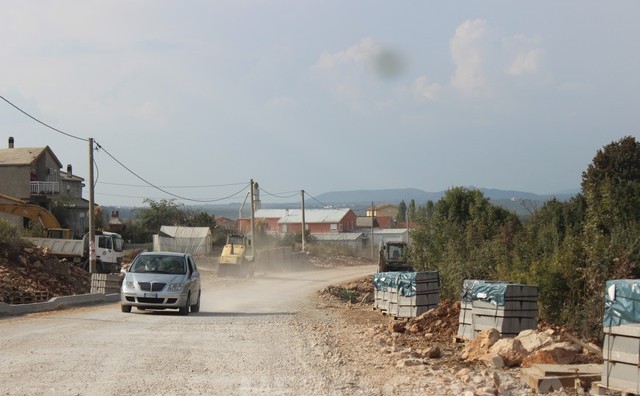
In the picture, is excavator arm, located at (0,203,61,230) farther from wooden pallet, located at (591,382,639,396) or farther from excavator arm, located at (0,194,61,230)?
wooden pallet, located at (591,382,639,396)

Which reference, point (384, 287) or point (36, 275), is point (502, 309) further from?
point (36, 275)

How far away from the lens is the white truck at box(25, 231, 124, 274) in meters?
44.3

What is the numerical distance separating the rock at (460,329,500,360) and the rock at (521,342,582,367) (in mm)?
1321

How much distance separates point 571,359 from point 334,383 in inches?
145

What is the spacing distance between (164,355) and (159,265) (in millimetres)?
10202

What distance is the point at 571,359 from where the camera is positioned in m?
12.2

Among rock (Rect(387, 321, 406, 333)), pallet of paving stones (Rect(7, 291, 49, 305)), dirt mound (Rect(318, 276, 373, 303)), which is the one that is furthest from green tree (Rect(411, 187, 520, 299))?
pallet of paving stones (Rect(7, 291, 49, 305))

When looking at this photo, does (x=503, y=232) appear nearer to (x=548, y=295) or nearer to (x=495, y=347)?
(x=548, y=295)

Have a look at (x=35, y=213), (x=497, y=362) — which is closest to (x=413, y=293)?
(x=497, y=362)

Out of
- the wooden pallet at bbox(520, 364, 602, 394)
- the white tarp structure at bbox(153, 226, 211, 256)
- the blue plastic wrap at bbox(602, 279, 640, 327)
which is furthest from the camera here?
the white tarp structure at bbox(153, 226, 211, 256)

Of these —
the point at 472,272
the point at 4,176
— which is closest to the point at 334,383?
the point at 472,272

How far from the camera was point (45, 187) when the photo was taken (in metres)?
69.1

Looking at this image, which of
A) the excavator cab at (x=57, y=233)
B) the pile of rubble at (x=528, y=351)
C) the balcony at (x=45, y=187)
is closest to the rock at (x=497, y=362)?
the pile of rubble at (x=528, y=351)

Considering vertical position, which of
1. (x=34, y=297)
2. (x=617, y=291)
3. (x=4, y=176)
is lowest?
A: (x=34, y=297)
